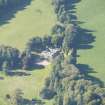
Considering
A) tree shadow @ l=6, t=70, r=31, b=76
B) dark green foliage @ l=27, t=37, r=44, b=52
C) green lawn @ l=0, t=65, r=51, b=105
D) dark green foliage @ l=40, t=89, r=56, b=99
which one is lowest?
dark green foliage @ l=40, t=89, r=56, b=99

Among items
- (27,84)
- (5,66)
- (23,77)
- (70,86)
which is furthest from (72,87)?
(5,66)

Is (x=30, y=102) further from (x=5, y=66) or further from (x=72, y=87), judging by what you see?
(x=5, y=66)

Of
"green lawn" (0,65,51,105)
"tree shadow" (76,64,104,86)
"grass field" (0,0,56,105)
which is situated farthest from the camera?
"tree shadow" (76,64,104,86)

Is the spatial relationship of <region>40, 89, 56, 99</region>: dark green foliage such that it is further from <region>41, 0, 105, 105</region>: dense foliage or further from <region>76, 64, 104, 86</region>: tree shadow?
<region>76, 64, 104, 86</region>: tree shadow

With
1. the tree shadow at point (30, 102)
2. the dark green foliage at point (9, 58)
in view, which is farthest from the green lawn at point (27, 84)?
the dark green foliage at point (9, 58)

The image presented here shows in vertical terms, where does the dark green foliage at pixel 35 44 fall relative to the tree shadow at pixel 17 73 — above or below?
above

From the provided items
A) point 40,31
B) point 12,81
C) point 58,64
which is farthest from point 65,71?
point 40,31

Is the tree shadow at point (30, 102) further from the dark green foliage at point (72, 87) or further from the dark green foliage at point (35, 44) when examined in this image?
the dark green foliage at point (35, 44)

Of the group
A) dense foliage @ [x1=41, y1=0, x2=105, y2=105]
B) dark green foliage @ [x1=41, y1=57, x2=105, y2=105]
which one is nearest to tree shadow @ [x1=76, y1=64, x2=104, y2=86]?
dense foliage @ [x1=41, y1=0, x2=105, y2=105]

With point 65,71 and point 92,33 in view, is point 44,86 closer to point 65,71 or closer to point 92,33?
point 65,71
